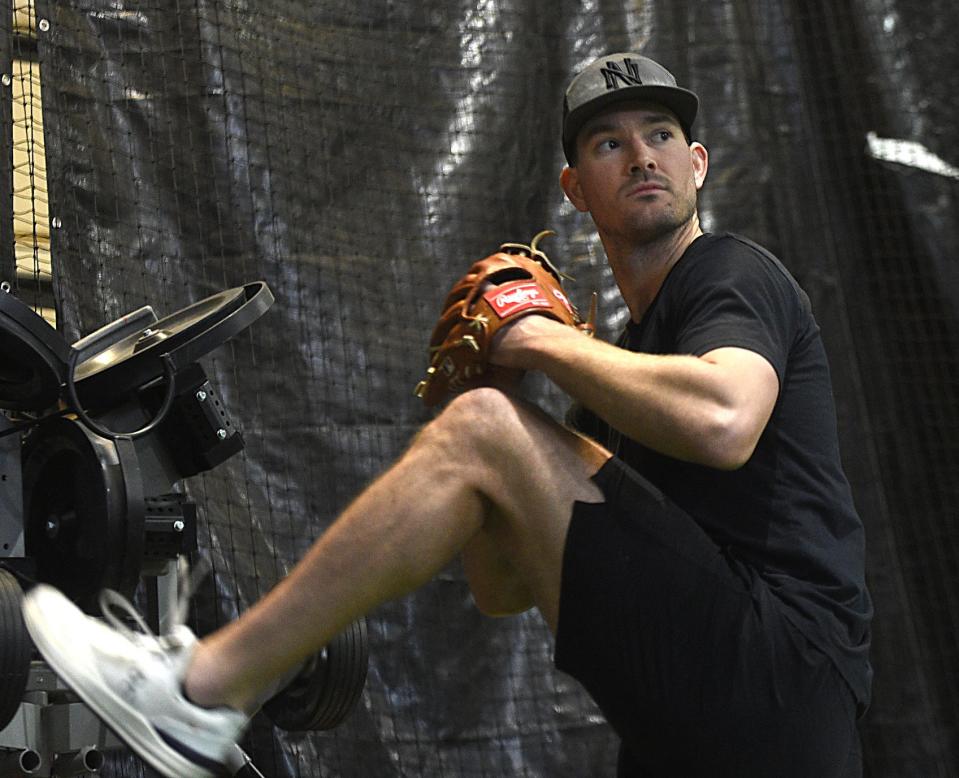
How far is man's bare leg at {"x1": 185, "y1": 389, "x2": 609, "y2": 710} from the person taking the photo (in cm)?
141

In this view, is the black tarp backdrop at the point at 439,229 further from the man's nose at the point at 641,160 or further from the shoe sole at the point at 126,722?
the shoe sole at the point at 126,722

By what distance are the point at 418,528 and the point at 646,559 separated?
0.88 ft

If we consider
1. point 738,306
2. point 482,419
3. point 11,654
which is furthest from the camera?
point 11,654

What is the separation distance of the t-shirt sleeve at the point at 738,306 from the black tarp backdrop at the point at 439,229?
4.32 ft

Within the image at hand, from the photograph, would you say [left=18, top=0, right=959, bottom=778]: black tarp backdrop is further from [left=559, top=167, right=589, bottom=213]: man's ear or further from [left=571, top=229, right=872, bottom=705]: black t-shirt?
[left=571, top=229, right=872, bottom=705]: black t-shirt

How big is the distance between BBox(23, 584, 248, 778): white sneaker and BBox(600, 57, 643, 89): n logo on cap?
3.41 ft

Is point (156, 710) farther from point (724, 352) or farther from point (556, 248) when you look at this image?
point (556, 248)

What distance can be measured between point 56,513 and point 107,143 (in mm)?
952

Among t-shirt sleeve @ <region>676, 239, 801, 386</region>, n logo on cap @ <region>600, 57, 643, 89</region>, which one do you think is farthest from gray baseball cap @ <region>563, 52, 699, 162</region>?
t-shirt sleeve @ <region>676, 239, 801, 386</region>

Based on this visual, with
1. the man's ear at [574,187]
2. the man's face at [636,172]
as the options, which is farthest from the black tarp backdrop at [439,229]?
the man's face at [636,172]

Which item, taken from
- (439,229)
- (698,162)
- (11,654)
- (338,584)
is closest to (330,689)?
(11,654)

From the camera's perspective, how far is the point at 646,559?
148cm

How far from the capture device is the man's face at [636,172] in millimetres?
1864

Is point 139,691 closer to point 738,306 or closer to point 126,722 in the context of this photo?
point 126,722
